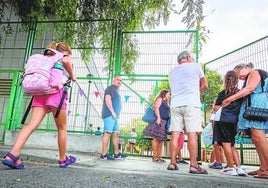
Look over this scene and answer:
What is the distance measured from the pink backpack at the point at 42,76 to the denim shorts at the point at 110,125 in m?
2.34

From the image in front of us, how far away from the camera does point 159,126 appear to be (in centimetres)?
564

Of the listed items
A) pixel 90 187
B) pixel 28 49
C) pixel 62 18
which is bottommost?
pixel 90 187

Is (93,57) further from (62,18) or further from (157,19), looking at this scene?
(157,19)

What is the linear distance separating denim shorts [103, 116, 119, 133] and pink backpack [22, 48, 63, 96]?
2340 mm

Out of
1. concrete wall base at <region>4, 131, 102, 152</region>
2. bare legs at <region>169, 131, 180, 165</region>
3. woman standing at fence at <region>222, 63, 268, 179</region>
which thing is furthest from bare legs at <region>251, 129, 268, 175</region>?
concrete wall base at <region>4, 131, 102, 152</region>

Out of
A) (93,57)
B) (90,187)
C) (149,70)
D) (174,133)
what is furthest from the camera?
(93,57)

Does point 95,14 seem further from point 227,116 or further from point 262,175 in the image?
point 262,175

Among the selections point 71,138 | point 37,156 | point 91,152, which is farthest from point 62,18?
point 37,156

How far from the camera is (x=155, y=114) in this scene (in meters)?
5.73

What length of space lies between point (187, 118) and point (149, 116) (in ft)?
6.72

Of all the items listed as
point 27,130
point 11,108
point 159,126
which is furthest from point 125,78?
point 27,130

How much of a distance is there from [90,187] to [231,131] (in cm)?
287

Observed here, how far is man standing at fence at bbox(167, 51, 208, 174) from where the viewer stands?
3.84 m

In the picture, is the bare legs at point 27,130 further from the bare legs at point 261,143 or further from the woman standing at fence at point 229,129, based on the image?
the bare legs at point 261,143
